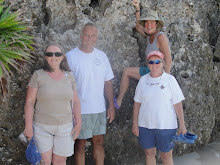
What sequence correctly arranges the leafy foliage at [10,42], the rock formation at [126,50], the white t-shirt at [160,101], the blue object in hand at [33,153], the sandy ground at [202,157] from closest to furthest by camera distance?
the blue object in hand at [33,153]
the leafy foliage at [10,42]
the white t-shirt at [160,101]
the rock formation at [126,50]
the sandy ground at [202,157]

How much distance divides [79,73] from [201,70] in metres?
2.68

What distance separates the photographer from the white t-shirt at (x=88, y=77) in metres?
3.90

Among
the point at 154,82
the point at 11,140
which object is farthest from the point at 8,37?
the point at 154,82

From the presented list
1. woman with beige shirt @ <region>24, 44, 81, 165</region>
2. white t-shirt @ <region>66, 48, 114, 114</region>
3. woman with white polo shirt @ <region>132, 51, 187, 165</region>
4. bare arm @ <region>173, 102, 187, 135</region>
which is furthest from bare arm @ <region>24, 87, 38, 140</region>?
bare arm @ <region>173, 102, 187, 135</region>

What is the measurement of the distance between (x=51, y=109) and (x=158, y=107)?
1381 mm

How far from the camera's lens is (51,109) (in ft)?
11.3

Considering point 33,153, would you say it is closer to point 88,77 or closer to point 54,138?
point 54,138

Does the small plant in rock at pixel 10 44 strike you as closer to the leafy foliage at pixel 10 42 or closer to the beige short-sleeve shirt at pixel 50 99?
the leafy foliage at pixel 10 42

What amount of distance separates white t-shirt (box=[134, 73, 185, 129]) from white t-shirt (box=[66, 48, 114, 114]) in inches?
25.0

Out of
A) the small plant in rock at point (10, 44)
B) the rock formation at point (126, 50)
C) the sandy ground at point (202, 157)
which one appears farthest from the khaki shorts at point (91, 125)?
the sandy ground at point (202, 157)

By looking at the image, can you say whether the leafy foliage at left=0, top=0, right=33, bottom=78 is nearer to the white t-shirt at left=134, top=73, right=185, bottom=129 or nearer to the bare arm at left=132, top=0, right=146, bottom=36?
the white t-shirt at left=134, top=73, right=185, bottom=129

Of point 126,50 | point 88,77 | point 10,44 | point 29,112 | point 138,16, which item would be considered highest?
point 138,16

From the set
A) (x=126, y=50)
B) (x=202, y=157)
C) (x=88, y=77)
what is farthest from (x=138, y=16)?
(x=202, y=157)

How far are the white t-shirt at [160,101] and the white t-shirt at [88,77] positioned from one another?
0.64m
